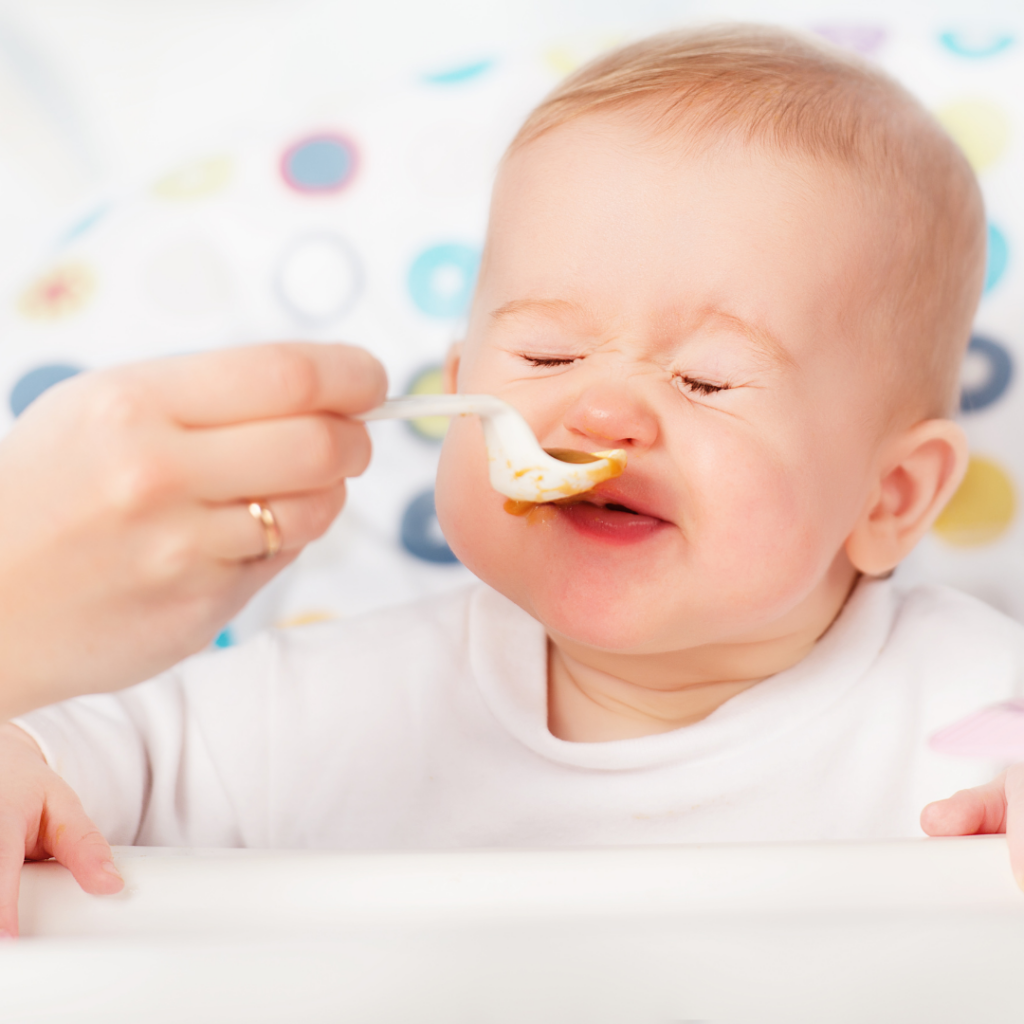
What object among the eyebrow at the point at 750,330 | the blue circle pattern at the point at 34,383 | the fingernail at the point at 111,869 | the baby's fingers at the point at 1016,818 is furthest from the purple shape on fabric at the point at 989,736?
the blue circle pattern at the point at 34,383

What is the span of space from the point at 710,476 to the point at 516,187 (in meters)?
0.30

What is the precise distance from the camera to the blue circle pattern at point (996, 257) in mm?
1384

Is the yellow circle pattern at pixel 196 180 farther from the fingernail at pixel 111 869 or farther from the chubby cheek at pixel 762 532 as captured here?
the fingernail at pixel 111 869

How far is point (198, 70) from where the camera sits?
202 cm

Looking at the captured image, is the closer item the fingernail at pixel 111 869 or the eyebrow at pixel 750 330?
the fingernail at pixel 111 869

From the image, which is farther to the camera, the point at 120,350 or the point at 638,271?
the point at 120,350

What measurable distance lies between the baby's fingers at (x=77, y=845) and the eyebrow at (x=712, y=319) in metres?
0.47

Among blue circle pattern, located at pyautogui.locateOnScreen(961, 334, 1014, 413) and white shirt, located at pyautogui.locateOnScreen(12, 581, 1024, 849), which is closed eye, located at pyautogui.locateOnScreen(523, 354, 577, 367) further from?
blue circle pattern, located at pyautogui.locateOnScreen(961, 334, 1014, 413)

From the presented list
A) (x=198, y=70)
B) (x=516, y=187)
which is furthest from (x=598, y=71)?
(x=198, y=70)

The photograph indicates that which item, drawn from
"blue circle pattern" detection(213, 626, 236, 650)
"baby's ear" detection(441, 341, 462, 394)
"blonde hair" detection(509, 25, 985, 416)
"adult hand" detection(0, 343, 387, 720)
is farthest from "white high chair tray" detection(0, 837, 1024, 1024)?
"blue circle pattern" detection(213, 626, 236, 650)

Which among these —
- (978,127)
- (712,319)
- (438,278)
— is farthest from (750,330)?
(978,127)

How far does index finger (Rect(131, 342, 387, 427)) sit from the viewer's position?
540mm

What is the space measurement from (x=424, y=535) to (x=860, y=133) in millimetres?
681

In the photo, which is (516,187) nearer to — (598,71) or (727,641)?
(598,71)
